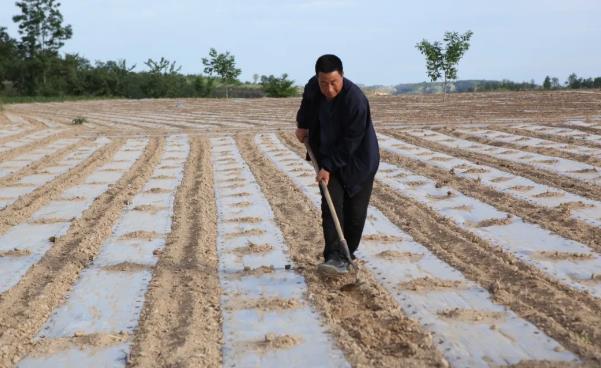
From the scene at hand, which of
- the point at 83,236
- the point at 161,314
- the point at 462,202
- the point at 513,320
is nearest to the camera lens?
the point at 513,320

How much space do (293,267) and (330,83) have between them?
3.94 ft

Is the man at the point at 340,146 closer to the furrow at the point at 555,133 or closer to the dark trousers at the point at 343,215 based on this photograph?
the dark trousers at the point at 343,215

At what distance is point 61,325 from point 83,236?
1878 millimetres

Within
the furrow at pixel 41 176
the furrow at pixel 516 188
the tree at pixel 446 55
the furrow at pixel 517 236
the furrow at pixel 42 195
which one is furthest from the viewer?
the tree at pixel 446 55

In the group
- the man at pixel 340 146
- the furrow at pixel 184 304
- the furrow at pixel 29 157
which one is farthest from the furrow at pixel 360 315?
the furrow at pixel 29 157

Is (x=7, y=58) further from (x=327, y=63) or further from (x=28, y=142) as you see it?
(x=327, y=63)

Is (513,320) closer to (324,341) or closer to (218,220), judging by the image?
(324,341)

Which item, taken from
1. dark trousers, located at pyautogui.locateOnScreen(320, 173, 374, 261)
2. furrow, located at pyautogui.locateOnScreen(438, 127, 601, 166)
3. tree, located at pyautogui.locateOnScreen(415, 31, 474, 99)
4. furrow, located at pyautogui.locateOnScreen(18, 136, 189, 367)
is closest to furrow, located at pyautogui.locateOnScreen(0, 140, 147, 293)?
furrow, located at pyautogui.locateOnScreen(18, 136, 189, 367)

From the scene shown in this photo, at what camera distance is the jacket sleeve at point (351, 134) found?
3564mm

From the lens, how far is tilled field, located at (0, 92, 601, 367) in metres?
2.79

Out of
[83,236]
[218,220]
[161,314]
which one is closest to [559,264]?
[161,314]

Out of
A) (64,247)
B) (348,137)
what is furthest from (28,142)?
(348,137)

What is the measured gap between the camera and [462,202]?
5.77 metres

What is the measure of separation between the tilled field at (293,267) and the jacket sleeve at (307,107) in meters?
0.90
